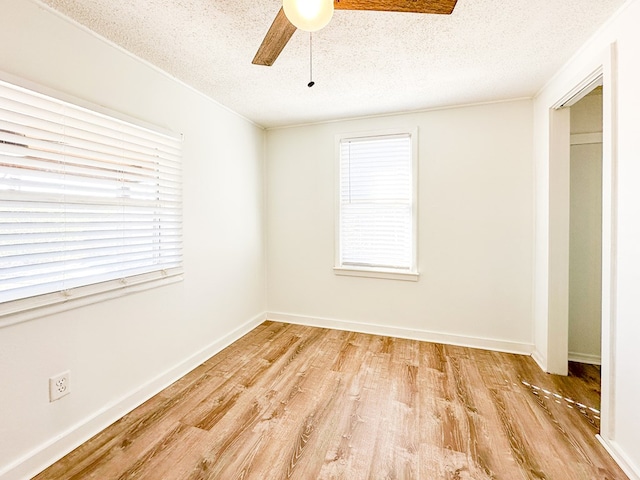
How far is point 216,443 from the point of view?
176 cm

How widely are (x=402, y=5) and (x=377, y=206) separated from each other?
235cm

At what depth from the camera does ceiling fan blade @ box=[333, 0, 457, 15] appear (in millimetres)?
1104

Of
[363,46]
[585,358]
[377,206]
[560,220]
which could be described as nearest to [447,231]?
[377,206]

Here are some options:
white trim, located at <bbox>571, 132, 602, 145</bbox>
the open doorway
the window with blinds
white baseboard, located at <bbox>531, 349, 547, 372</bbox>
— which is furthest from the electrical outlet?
white trim, located at <bbox>571, 132, 602, 145</bbox>

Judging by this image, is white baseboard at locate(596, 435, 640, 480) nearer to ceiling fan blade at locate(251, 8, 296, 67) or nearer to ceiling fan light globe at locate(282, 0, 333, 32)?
ceiling fan light globe at locate(282, 0, 333, 32)

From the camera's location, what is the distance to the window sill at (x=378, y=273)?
3252 mm

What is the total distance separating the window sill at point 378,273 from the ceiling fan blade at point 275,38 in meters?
2.43

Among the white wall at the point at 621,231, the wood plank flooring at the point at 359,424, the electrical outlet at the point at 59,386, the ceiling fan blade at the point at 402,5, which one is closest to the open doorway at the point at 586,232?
the wood plank flooring at the point at 359,424

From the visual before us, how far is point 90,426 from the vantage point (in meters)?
1.81

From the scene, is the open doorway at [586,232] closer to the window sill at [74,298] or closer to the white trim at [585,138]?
the white trim at [585,138]

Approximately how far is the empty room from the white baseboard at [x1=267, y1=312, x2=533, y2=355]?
0.02 meters

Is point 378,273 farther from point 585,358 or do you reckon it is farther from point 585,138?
point 585,138

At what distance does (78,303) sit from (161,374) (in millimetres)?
906

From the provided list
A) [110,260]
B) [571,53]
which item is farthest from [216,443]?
[571,53]
